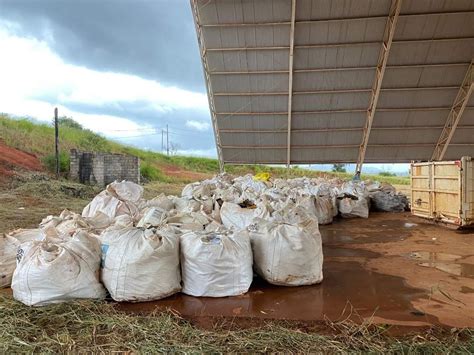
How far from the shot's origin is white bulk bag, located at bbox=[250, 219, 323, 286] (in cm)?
297

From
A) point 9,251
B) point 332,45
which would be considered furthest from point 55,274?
point 332,45

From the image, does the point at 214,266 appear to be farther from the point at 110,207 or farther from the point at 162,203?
the point at 162,203

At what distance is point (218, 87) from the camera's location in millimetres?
11094

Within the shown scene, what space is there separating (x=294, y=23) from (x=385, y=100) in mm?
3730

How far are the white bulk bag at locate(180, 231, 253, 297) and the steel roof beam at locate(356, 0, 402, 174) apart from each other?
7.93m

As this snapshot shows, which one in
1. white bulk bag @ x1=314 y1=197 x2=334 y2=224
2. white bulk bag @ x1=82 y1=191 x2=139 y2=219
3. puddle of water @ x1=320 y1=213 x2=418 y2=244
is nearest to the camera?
white bulk bag @ x1=82 y1=191 x2=139 y2=219

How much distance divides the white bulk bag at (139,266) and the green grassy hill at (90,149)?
1021 centimetres

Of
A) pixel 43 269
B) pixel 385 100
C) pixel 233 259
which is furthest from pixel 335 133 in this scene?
pixel 43 269

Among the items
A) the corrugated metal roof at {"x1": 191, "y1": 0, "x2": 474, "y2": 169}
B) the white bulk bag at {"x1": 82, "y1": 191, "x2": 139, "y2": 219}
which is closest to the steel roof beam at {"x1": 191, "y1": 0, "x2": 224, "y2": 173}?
the corrugated metal roof at {"x1": 191, "y1": 0, "x2": 474, "y2": 169}

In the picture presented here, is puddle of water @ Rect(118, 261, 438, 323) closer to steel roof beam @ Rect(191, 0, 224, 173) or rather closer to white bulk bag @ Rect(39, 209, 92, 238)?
white bulk bag @ Rect(39, 209, 92, 238)

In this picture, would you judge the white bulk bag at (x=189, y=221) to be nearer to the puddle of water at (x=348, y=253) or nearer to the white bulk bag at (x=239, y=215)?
the white bulk bag at (x=239, y=215)

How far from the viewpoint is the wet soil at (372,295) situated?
8.09 ft

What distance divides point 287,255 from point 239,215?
123 cm

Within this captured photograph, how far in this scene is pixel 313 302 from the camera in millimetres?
2705
